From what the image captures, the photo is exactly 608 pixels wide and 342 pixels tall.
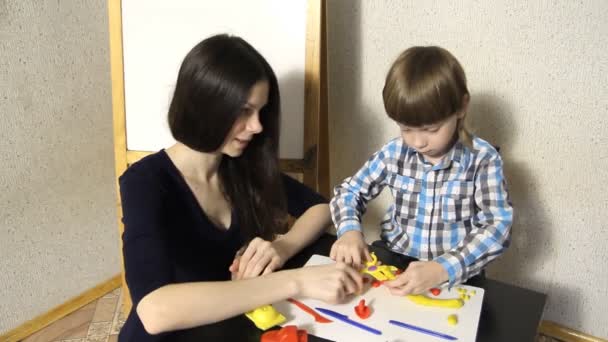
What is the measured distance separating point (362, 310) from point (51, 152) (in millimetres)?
1198

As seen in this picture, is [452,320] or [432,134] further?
[432,134]

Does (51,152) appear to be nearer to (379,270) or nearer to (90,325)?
(90,325)

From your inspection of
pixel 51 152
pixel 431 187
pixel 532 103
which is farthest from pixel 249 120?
pixel 51 152

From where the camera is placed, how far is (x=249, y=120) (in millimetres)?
855

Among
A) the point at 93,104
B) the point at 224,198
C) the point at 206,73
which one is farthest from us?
the point at 93,104

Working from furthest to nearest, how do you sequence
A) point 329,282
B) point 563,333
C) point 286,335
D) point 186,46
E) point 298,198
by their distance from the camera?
point 563,333 < point 186,46 < point 298,198 < point 329,282 < point 286,335

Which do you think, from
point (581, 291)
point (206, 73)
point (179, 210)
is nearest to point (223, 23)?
point (206, 73)

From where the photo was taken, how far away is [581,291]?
1289mm

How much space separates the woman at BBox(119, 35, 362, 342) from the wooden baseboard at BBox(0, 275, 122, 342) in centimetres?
87

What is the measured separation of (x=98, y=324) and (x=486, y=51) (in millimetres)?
1478

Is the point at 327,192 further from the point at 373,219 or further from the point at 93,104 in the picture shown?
the point at 93,104

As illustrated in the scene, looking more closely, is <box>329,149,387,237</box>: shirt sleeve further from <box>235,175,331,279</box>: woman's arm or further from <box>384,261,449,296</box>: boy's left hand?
<box>384,261,449,296</box>: boy's left hand

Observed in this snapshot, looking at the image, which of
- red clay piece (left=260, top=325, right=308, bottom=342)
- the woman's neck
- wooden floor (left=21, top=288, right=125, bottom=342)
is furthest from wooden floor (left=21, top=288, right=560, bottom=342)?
red clay piece (left=260, top=325, right=308, bottom=342)

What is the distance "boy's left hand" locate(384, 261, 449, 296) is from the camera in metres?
0.72
